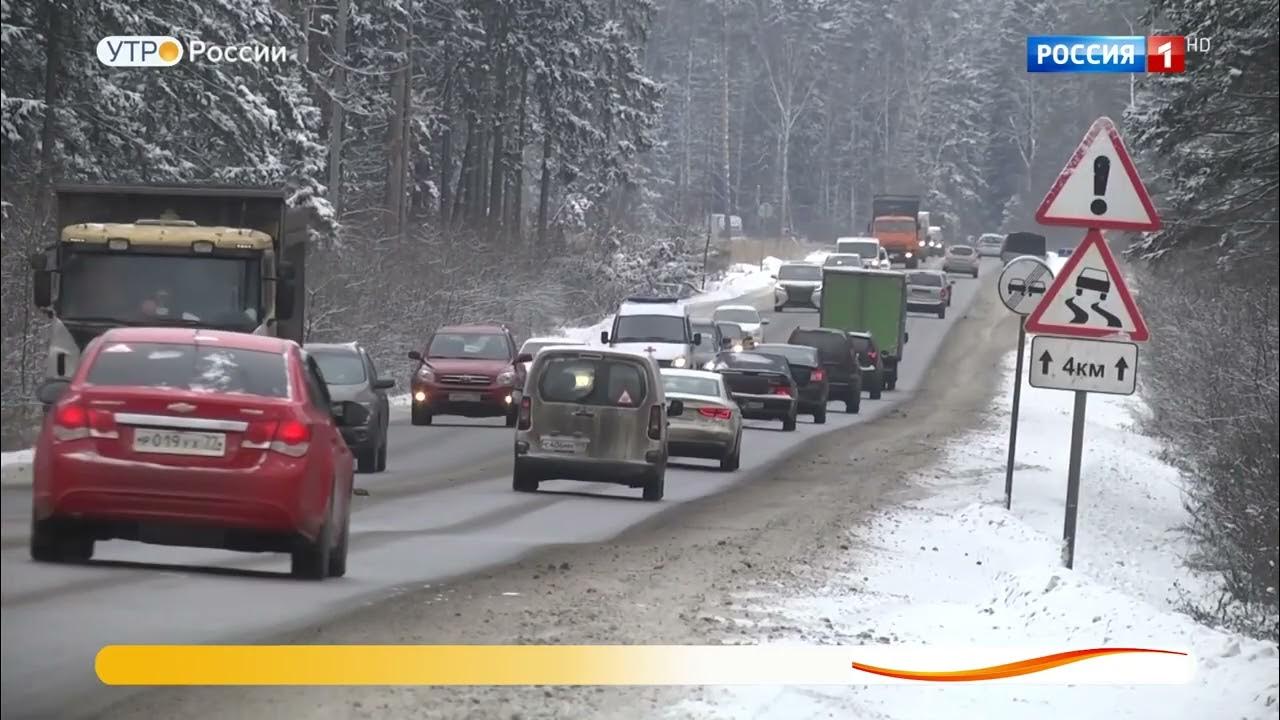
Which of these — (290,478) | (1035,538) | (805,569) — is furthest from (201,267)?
(1035,538)

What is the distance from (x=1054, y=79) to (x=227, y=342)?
15.7 feet

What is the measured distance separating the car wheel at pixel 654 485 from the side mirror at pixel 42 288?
8.89 meters

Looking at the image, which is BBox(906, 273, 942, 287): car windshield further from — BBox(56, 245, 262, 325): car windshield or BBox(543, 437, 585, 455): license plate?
BBox(56, 245, 262, 325): car windshield

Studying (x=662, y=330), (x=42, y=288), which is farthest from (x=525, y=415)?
(x=662, y=330)

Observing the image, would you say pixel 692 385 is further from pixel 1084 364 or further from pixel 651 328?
pixel 1084 364

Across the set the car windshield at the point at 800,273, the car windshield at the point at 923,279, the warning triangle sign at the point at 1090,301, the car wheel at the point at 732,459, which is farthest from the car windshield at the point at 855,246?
the car windshield at the point at 800,273

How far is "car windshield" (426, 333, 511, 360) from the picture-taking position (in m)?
9.10

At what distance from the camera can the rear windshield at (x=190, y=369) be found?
4383 millimetres

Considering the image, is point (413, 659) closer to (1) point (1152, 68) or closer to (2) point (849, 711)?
(2) point (849, 711)

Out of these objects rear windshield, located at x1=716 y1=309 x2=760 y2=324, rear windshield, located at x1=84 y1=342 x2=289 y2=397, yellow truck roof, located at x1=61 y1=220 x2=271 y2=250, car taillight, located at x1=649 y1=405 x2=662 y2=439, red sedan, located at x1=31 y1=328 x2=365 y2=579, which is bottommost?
rear windshield, located at x1=716 y1=309 x2=760 y2=324

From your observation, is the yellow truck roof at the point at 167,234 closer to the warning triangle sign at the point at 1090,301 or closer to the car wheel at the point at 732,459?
the warning triangle sign at the point at 1090,301

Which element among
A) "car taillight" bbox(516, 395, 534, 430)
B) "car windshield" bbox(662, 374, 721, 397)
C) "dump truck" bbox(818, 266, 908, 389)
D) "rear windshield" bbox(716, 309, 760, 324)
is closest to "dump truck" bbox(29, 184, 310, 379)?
"car taillight" bbox(516, 395, 534, 430)

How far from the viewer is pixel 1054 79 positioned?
8.47 m

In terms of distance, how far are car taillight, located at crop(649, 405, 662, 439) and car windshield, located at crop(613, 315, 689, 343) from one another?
17.3 m
